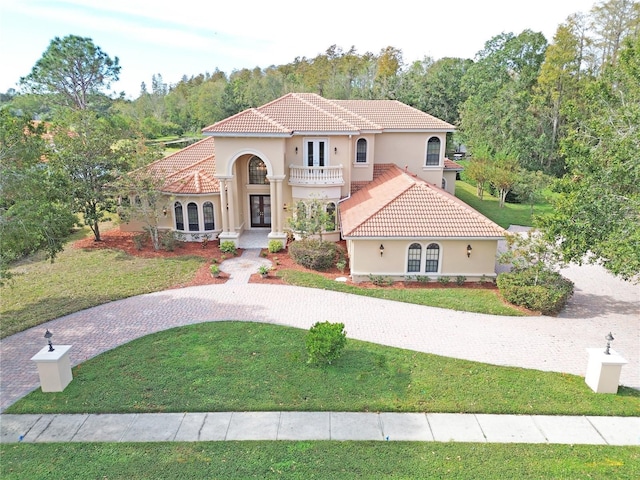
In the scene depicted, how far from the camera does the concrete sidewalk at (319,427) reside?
33.7 ft

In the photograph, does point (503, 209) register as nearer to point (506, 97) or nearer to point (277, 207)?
point (506, 97)

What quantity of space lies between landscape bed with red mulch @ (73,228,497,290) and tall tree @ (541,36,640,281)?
5453mm

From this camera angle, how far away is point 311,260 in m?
21.9

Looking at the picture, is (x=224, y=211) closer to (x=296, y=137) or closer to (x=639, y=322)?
(x=296, y=137)

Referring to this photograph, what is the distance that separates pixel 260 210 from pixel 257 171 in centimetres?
251

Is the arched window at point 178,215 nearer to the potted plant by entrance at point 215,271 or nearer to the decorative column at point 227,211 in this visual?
the decorative column at point 227,211

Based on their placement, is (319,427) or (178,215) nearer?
(319,427)

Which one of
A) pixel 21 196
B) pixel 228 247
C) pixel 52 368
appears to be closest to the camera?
pixel 52 368

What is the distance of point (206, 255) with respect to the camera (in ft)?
78.7

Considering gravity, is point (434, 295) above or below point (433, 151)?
below

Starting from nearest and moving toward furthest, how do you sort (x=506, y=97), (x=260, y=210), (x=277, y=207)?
1. (x=277, y=207)
2. (x=260, y=210)
3. (x=506, y=97)

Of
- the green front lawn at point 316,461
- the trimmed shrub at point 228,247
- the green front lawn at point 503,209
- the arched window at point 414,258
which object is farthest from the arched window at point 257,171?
the green front lawn at point 316,461

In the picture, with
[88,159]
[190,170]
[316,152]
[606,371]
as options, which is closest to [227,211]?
[190,170]

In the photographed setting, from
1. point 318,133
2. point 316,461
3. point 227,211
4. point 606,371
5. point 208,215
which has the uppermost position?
point 318,133
